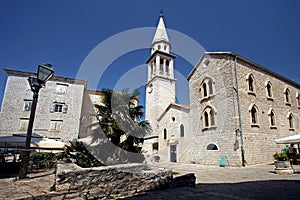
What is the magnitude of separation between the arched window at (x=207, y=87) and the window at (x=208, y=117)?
49.1 inches

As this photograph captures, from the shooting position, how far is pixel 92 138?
6816 millimetres

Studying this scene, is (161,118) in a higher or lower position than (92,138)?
higher

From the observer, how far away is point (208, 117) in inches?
556

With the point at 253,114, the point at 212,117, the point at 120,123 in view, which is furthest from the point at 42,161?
the point at 253,114

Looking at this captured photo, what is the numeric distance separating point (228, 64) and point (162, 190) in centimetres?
1146

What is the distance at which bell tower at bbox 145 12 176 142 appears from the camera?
81.3 ft

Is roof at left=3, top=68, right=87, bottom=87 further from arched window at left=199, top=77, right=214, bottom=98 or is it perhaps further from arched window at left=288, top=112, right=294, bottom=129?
arched window at left=288, top=112, right=294, bottom=129

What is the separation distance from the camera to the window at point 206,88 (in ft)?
47.8

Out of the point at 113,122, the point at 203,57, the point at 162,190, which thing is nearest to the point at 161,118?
the point at 203,57

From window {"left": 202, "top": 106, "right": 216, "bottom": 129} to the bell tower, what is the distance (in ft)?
29.0

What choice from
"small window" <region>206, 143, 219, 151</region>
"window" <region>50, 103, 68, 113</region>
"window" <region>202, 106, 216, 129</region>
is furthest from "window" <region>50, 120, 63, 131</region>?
"small window" <region>206, 143, 219, 151</region>

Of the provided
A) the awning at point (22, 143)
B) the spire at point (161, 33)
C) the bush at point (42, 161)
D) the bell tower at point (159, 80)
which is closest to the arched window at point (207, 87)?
the bell tower at point (159, 80)

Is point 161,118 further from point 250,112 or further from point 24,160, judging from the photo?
point 24,160

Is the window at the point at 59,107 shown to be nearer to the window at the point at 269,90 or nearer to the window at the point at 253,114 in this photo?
the window at the point at 253,114
